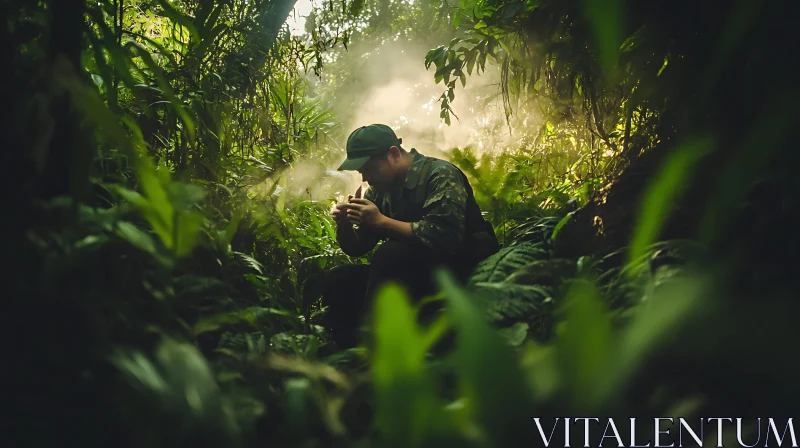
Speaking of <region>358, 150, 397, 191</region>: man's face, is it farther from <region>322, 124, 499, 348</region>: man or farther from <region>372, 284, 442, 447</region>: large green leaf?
<region>372, 284, 442, 447</region>: large green leaf

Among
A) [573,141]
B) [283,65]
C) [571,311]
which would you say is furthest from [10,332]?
[573,141]

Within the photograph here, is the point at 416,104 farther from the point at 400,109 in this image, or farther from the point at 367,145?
the point at 367,145

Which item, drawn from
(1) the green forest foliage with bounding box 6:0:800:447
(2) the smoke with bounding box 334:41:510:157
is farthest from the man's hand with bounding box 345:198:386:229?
(2) the smoke with bounding box 334:41:510:157

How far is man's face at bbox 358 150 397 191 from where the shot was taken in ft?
9.68

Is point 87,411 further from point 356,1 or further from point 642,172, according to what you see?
point 642,172

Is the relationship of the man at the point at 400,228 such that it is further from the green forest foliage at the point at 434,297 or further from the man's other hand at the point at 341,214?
the green forest foliage at the point at 434,297

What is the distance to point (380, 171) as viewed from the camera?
2963 millimetres

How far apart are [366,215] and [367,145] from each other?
0.48 metres

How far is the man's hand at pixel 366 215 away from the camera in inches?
103

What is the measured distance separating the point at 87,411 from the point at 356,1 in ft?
5.74

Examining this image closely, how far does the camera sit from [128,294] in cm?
107

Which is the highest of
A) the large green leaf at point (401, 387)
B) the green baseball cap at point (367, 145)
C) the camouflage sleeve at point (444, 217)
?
the green baseball cap at point (367, 145)

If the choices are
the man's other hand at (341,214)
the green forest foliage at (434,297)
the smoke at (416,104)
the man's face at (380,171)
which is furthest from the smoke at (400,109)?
the green forest foliage at (434,297)

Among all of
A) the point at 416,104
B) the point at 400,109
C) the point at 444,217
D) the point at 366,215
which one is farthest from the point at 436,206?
the point at 416,104
